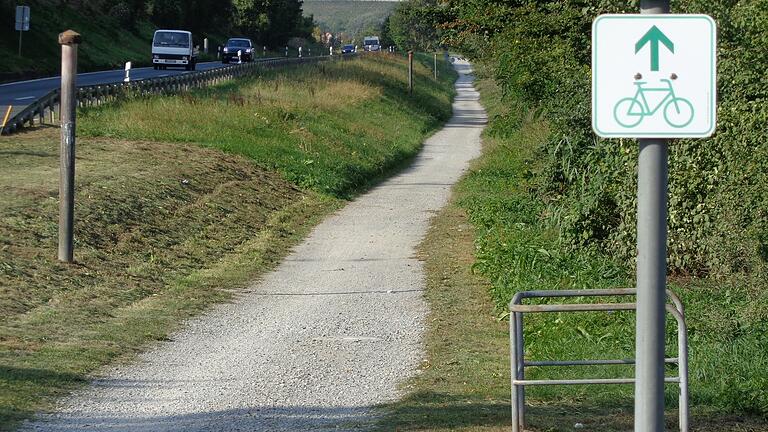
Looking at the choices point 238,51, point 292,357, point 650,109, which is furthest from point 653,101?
point 238,51

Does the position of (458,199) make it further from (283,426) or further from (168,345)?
(283,426)

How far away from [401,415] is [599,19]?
16.3 ft

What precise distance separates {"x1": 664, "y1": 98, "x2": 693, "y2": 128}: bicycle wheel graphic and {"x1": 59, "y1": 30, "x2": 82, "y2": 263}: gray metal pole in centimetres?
1143

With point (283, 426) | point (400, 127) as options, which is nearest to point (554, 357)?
point (283, 426)

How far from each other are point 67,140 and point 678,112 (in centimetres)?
1187

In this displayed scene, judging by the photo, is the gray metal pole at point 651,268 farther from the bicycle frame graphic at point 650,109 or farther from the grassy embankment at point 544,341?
the grassy embankment at point 544,341

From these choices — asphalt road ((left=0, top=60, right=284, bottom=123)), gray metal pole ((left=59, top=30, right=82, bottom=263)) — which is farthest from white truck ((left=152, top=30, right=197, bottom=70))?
gray metal pole ((left=59, top=30, right=82, bottom=263))

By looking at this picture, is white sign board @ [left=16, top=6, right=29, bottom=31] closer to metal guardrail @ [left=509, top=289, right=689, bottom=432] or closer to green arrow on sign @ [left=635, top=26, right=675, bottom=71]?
metal guardrail @ [left=509, top=289, right=689, bottom=432]

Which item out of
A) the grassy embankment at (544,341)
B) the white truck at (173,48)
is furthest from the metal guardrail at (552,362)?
the white truck at (173,48)

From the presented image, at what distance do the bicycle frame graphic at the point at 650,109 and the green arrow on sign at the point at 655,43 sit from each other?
0.23 feet

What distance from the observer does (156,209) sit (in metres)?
18.5

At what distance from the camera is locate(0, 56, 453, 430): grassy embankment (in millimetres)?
11039

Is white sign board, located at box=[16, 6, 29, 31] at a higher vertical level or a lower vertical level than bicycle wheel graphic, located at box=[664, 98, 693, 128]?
higher

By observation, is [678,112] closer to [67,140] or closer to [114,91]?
[67,140]
